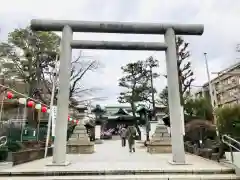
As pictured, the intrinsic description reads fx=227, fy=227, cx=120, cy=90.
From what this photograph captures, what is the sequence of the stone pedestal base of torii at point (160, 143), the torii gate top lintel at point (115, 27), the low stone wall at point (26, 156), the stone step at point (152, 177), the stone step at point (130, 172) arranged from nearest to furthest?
1. the stone step at point (152, 177)
2. the stone step at point (130, 172)
3. the low stone wall at point (26, 156)
4. the torii gate top lintel at point (115, 27)
5. the stone pedestal base of torii at point (160, 143)

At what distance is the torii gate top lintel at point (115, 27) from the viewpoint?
855cm

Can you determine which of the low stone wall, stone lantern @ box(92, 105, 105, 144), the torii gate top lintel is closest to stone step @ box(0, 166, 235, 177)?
the low stone wall

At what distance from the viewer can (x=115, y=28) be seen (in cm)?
872

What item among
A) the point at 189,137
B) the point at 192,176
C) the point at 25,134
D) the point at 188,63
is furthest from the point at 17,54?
the point at 192,176

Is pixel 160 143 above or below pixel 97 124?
below

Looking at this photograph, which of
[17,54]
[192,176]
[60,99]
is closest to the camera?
[192,176]

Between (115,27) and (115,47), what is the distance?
0.76m

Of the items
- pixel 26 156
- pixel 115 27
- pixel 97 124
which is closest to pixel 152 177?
pixel 115 27

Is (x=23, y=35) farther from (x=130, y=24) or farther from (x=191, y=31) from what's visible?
(x=191, y=31)

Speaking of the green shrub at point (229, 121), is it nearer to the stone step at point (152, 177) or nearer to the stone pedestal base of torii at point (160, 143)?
the stone pedestal base of torii at point (160, 143)

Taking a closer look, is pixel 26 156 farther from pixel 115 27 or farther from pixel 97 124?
pixel 97 124

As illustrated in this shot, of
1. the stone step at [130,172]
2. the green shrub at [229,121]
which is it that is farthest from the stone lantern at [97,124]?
the stone step at [130,172]

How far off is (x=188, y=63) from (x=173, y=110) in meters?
12.4

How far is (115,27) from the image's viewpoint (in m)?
8.70
